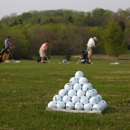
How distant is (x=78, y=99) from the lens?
7.25m

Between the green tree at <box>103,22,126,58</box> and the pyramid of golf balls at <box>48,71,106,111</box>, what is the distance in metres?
68.8

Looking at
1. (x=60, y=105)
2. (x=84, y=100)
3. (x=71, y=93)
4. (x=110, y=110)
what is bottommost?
(x=110, y=110)

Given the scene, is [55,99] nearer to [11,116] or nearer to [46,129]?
[11,116]

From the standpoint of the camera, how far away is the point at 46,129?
5973 mm

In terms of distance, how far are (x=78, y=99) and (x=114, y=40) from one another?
70235 mm

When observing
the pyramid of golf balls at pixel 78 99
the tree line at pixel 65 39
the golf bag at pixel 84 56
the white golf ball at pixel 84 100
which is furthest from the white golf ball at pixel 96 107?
the tree line at pixel 65 39

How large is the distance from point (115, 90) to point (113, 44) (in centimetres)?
6714

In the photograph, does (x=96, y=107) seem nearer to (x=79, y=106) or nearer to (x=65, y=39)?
(x=79, y=106)

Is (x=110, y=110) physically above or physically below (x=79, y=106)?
below

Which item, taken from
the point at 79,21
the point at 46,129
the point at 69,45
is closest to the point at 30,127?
the point at 46,129

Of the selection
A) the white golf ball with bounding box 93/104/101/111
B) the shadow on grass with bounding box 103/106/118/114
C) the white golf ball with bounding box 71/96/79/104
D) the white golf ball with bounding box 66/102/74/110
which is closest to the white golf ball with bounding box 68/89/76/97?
the white golf ball with bounding box 71/96/79/104

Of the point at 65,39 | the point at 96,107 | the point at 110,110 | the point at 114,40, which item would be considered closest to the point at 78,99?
the point at 96,107

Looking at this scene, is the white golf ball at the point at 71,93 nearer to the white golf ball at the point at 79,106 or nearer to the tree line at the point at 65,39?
the white golf ball at the point at 79,106

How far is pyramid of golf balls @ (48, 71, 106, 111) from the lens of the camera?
709 cm
